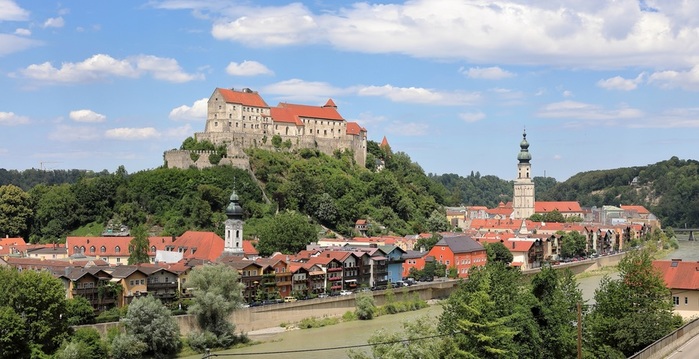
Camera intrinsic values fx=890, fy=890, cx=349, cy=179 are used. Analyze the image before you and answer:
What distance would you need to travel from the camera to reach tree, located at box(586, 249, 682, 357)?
27266 millimetres

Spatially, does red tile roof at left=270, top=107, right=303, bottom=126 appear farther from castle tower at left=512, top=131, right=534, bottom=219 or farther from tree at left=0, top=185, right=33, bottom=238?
castle tower at left=512, top=131, right=534, bottom=219

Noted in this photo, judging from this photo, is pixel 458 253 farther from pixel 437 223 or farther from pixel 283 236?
pixel 437 223

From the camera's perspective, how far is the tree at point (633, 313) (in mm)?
27266

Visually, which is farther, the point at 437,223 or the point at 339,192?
the point at 437,223

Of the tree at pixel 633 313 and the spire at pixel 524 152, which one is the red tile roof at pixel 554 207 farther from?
the tree at pixel 633 313

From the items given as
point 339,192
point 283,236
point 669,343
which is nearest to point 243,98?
point 339,192

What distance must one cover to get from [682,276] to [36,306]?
25039 millimetres

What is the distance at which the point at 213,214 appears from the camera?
237 feet

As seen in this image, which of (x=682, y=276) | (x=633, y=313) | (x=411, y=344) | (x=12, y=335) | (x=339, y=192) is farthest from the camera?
(x=339, y=192)

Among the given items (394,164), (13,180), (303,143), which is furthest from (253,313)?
(13,180)

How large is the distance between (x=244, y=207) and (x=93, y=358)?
128 ft

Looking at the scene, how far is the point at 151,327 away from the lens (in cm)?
3875

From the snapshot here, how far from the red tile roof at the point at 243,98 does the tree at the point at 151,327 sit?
45.1 metres

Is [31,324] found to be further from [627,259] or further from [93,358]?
[627,259]
